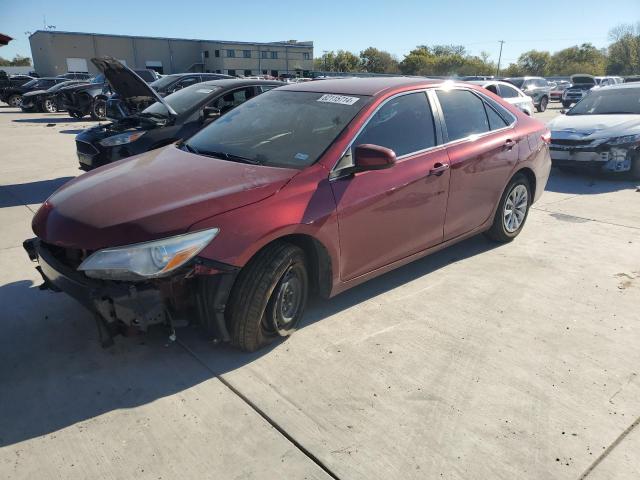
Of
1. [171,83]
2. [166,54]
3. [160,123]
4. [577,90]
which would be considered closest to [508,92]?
[171,83]

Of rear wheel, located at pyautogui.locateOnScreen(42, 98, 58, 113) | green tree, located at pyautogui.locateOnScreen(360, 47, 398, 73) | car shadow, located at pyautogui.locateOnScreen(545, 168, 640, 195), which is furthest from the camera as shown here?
green tree, located at pyautogui.locateOnScreen(360, 47, 398, 73)

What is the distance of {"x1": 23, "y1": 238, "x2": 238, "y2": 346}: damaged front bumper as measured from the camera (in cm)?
252

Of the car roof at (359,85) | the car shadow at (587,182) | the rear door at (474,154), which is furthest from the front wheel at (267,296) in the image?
the car shadow at (587,182)

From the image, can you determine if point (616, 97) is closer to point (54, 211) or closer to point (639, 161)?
point (639, 161)

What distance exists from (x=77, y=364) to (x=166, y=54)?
79.2 metres

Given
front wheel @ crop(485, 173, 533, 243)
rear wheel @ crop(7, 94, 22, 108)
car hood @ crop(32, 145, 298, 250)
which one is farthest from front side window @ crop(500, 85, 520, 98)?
rear wheel @ crop(7, 94, 22, 108)

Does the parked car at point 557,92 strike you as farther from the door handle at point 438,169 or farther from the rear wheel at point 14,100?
the rear wheel at point 14,100

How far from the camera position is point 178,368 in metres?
2.92

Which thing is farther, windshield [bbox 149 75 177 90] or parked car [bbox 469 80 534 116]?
parked car [bbox 469 80 534 116]

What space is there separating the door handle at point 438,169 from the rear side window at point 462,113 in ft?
1.00

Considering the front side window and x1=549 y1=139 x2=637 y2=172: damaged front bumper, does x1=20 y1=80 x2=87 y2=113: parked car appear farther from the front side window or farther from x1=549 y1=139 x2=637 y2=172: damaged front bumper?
x1=549 y1=139 x2=637 y2=172: damaged front bumper

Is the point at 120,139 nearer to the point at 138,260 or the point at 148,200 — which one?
the point at 148,200

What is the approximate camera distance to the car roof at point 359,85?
3.77 metres

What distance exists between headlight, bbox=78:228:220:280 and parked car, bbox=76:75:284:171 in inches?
170
